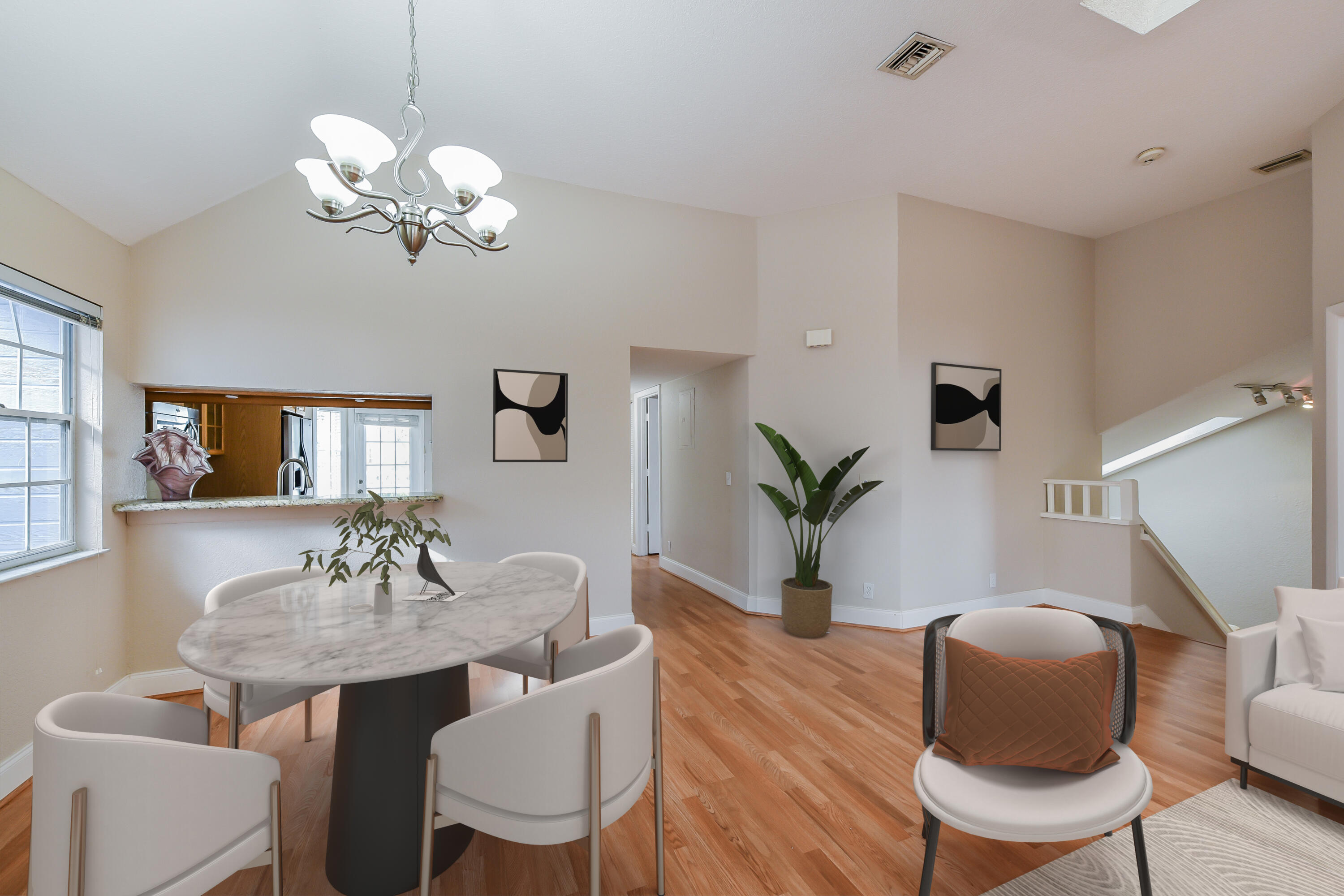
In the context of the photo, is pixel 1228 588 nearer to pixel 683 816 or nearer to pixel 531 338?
pixel 683 816

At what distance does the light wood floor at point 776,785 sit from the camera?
1.67 m

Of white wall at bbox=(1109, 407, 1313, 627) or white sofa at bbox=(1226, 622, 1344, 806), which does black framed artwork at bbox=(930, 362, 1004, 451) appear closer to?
white sofa at bbox=(1226, 622, 1344, 806)

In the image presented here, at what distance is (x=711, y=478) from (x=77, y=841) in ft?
13.9

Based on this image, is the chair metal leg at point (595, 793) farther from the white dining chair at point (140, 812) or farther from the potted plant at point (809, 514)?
the potted plant at point (809, 514)

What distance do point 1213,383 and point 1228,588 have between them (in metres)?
2.41

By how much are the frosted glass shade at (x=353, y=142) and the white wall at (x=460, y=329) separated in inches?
69.6

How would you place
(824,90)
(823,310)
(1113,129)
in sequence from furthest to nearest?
1. (823,310)
2. (1113,129)
3. (824,90)

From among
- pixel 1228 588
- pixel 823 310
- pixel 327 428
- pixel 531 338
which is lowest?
pixel 1228 588

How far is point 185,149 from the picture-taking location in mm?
2537

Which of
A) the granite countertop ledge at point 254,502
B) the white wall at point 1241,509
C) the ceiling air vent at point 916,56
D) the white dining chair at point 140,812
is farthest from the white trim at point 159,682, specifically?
the white wall at point 1241,509

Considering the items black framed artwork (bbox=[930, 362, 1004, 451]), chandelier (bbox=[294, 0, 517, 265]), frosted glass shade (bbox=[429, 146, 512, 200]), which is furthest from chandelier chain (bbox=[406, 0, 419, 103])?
black framed artwork (bbox=[930, 362, 1004, 451])

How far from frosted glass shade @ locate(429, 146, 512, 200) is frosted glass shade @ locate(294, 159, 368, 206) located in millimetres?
259

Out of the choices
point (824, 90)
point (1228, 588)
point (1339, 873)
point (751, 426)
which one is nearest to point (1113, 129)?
point (824, 90)

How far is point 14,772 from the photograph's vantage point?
6.86 ft
